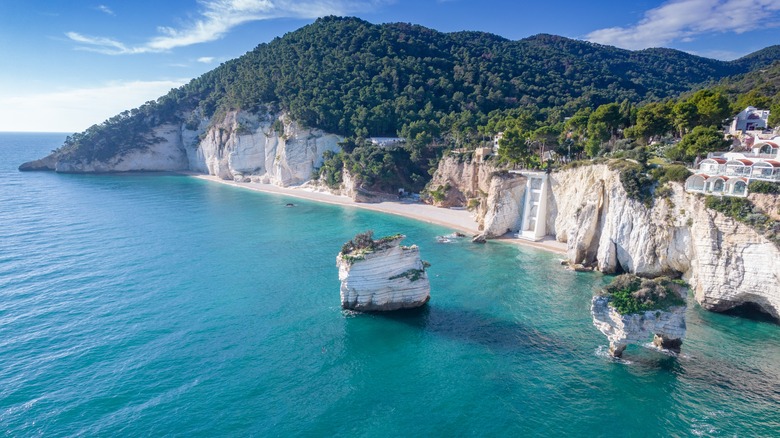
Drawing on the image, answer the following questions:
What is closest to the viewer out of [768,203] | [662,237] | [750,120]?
[768,203]

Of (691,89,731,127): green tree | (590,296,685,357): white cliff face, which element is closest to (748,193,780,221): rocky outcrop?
(590,296,685,357): white cliff face

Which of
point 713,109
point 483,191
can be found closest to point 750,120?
point 713,109

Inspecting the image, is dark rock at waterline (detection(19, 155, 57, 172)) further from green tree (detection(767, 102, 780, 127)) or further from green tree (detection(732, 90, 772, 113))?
green tree (detection(767, 102, 780, 127))

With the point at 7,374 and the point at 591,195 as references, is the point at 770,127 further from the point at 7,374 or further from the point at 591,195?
the point at 7,374

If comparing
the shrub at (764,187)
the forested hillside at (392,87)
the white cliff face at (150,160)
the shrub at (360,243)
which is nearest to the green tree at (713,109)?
the shrub at (764,187)

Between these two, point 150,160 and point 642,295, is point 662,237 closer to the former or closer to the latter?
point 642,295

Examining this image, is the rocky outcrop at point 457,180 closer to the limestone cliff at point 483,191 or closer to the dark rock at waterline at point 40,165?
the limestone cliff at point 483,191
